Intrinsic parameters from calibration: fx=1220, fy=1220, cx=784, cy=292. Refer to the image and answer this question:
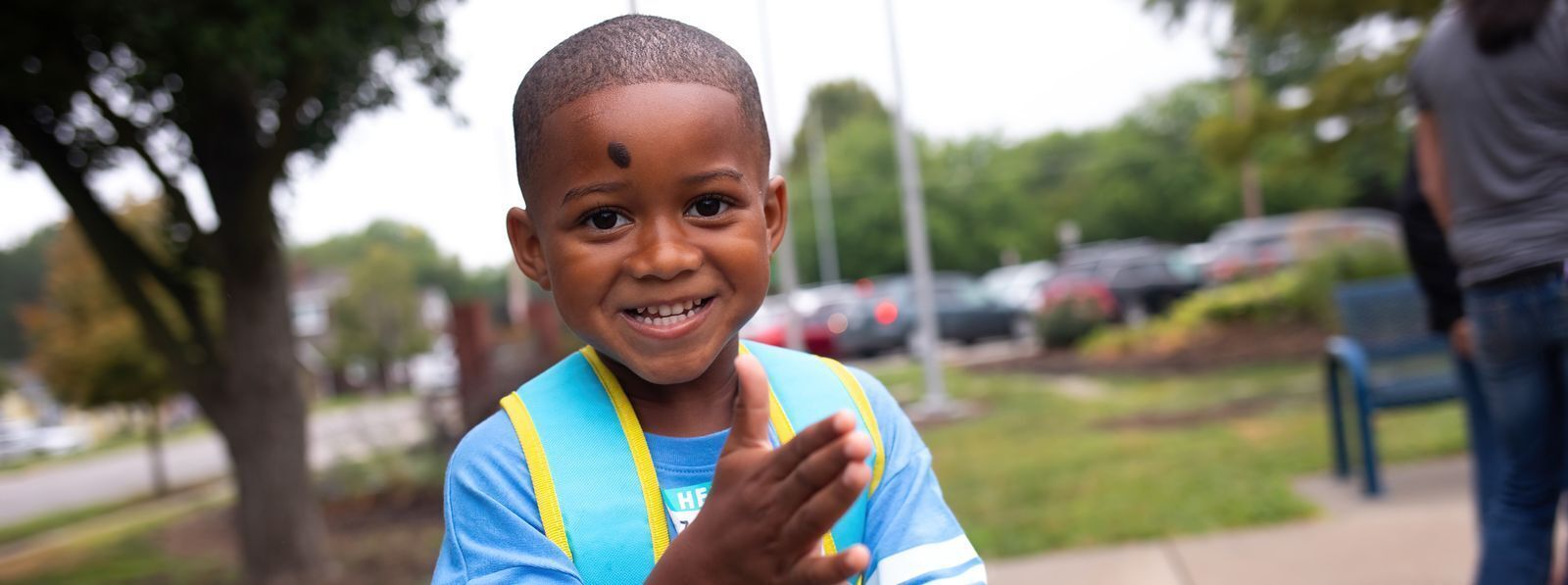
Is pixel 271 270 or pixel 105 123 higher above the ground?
pixel 105 123

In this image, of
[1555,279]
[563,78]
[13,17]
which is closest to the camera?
[563,78]

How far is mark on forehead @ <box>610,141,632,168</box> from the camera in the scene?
4.07 ft

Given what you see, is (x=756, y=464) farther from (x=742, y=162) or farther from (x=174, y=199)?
(x=174, y=199)

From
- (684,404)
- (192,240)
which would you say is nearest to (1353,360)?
(684,404)

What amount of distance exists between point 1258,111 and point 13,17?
28.6 feet

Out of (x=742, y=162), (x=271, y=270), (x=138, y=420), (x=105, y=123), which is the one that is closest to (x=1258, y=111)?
(x=271, y=270)

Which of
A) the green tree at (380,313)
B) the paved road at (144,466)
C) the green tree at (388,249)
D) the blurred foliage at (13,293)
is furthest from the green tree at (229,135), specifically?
the green tree at (380,313)

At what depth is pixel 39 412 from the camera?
36.9 meters

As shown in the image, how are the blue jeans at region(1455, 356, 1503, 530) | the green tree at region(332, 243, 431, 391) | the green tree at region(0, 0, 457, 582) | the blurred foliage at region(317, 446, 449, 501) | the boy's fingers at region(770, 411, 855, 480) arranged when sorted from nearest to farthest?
the boy's fingers at region(770, 411, 855, 480) < the blue jeans at region(1455, 356, 1503, 530) < the green tree at region(0, 0, 457, 582) < the blurred foliage at region(317, 446, 449, 501) < the green tree at region(332, 243, 431, 391)

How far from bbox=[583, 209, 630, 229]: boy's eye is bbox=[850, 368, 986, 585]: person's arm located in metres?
0.41

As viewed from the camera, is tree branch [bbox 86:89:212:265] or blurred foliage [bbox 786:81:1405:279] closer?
tree branch [bbox 86:89:212:265]

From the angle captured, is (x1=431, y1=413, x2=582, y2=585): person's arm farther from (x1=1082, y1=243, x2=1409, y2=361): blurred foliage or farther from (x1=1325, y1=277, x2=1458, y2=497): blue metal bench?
(x1=1082, y1=243, x2=1409, y2=361): blurred foliage

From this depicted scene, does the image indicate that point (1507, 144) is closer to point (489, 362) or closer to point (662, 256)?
point (662, 256)

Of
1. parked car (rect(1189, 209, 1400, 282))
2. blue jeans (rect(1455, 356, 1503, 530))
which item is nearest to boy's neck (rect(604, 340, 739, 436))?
blue jeans (rect(1455, 356, 1503, 530))
